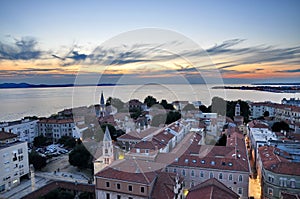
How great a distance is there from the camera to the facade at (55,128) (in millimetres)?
37125

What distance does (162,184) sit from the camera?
13859 mm

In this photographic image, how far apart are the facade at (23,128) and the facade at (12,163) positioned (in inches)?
421

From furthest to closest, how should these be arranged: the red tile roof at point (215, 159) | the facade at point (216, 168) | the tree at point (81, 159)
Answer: the tree at point (81, 159)
the red tile roof at point (215, 159)
the facade at point (216, 168)

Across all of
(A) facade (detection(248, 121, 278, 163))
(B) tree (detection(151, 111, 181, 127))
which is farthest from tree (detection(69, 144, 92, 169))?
(A) facade (detection(248, 121, 278, 163))

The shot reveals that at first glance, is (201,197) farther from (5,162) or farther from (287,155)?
(5,162)

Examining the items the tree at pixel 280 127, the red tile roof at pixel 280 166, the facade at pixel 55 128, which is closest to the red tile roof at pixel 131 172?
the red tile roof at pixel 280 166

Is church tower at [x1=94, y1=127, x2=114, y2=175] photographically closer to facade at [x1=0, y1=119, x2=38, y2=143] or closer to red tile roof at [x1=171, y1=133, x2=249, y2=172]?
red tile roof at [x1=171, y1=133, x2=249, y2=172]

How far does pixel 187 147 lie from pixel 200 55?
28.3 ft

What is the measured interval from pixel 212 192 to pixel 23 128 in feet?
105

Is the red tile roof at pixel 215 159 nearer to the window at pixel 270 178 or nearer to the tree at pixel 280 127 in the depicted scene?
the window at pixel 270 178

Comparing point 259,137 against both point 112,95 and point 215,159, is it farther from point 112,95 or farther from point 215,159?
point 112,95

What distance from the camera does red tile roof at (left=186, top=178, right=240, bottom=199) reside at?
474 inches

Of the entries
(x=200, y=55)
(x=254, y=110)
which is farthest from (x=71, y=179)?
(x=254, y=110)

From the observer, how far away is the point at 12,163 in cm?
2005
